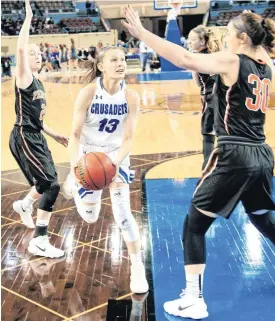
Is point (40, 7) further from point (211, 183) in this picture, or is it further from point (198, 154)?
point (211, 183)

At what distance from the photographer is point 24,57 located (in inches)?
150

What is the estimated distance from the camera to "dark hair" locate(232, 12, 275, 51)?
2900 mm

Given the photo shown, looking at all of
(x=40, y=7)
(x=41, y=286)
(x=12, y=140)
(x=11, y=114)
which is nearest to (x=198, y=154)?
(x=12, y=140)

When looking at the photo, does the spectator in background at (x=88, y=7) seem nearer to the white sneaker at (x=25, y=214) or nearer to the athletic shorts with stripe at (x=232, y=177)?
the white sneaker at (x=25, y=214)

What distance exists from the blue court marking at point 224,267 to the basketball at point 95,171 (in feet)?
2.86

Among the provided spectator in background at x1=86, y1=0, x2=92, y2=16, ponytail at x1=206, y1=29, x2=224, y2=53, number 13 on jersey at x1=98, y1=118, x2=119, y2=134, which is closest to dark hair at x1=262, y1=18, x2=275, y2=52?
number 13 on jersey at x1=98, y1=118, x2=119, y2=134

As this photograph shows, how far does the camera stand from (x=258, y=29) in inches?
115

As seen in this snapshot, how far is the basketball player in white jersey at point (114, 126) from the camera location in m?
3.52

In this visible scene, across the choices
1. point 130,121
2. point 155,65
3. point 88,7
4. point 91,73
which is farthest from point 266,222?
point 88,7

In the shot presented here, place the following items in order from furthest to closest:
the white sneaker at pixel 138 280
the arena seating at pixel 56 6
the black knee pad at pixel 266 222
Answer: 1. the arena seating at pixel 56 6
2. the white sneaker at pixel 138 280
3. the black knee pad at pixel 266 222

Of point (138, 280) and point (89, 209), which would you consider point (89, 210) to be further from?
point (138, 280)

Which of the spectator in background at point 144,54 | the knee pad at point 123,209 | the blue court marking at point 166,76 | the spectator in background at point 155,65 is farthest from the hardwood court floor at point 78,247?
the spectator in background at point 155,65

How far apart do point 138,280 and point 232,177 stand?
3.55 ft

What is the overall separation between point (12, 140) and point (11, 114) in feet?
25.1
